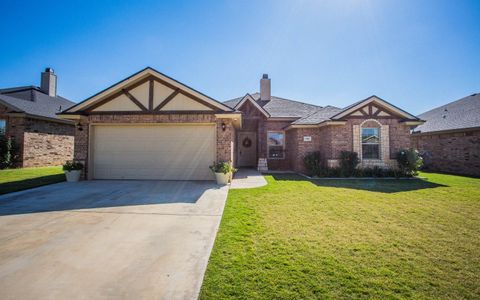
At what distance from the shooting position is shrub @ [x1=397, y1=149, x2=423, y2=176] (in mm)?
10300

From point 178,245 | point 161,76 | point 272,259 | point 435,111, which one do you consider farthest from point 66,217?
point 435,111

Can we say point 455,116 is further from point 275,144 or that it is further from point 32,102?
point 32,102

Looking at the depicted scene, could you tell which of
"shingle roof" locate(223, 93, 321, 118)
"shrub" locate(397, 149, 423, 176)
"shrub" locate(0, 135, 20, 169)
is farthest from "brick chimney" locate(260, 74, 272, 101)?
"shrub" locate(0, 135, 20, 169)

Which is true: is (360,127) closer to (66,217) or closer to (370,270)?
(370,270)

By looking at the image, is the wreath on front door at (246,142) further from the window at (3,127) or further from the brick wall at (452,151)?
the window at (3,127)

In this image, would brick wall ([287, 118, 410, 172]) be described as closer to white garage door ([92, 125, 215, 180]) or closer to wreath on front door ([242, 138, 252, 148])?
wreath on front door ([242, 138, 252, 148])

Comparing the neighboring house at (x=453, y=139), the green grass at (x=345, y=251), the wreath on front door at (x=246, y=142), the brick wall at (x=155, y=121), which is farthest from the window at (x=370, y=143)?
the brick wall at (x=155, y=121)

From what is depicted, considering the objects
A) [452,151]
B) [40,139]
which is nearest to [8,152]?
[40,139]

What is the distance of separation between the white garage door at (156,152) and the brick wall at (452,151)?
49.8 ft

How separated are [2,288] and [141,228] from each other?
1.76 m

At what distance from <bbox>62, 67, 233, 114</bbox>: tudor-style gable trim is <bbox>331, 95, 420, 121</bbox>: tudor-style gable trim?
21.5 feet

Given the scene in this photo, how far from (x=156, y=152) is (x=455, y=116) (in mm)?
19909

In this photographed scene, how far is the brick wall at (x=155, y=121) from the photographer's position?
8.79 metres

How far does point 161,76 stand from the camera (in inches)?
344
